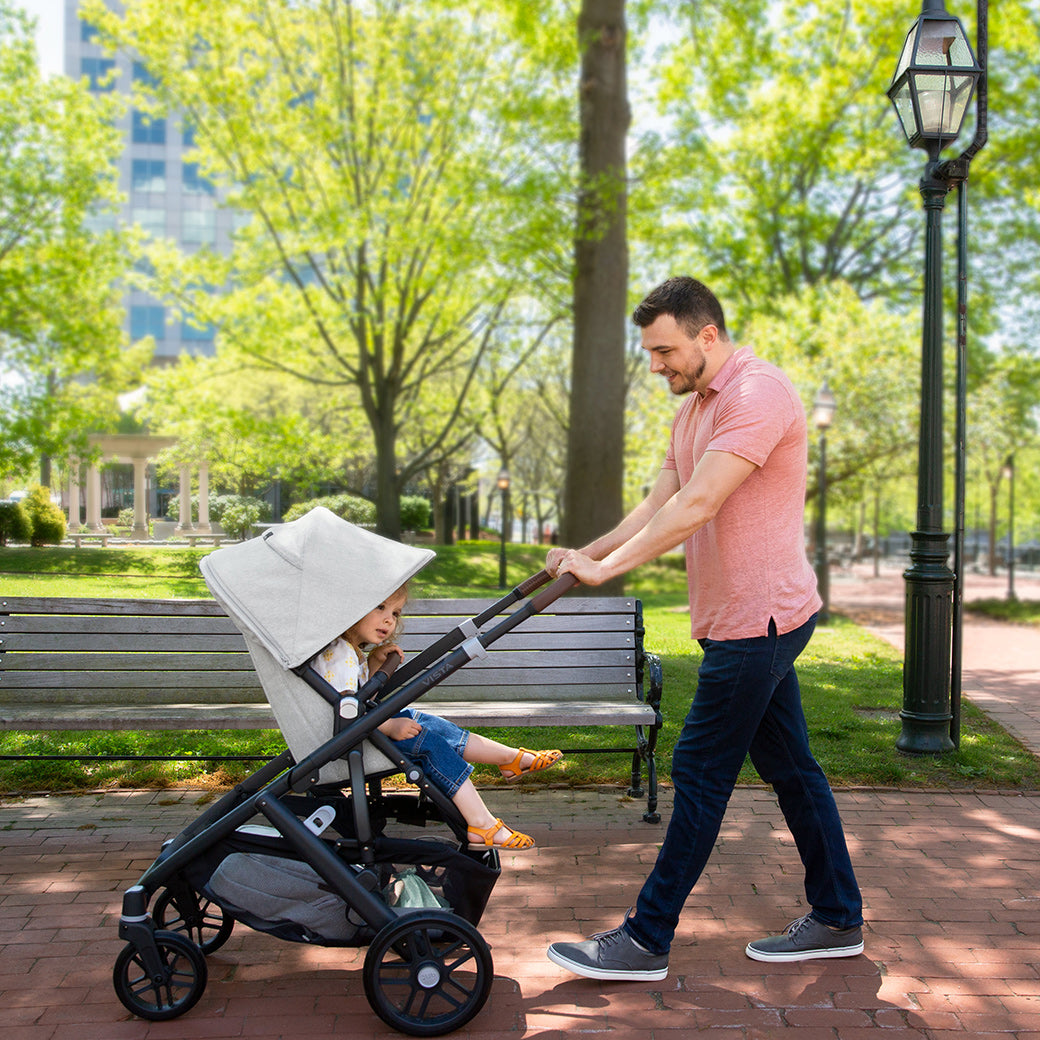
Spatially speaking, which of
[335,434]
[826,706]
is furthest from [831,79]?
[826,706]

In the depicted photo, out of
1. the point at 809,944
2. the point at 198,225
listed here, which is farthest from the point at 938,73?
the point at 198,225

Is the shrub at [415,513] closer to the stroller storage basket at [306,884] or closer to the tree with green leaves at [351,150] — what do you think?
the tree with green leaves at [351,150]

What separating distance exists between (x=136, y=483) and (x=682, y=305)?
23.7 ft

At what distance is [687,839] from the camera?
3.13 meters

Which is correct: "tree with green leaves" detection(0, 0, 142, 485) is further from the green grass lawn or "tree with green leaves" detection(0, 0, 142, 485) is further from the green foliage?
the green grass lawn

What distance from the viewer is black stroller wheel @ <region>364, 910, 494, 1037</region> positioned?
112 inches

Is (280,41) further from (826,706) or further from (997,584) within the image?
(997,584)

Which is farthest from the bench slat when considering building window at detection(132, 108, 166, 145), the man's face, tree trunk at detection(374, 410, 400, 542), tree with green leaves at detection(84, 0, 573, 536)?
building window at detection(132, 108, 166, 145)

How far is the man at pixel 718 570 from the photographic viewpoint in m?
3.02

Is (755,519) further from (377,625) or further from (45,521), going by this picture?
(45,521)

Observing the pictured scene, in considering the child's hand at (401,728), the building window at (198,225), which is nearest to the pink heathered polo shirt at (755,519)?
the child's hand at (401,728)

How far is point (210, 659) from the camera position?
5.07 m

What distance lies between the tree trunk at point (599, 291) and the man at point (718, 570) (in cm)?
787

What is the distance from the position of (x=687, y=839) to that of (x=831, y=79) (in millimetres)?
23737
